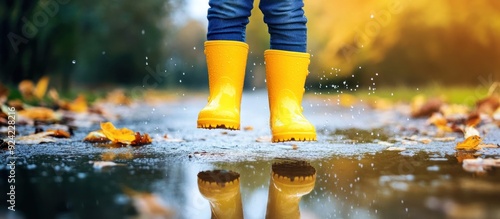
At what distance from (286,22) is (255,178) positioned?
88cm

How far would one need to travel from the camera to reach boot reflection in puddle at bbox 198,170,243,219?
4.77 ft

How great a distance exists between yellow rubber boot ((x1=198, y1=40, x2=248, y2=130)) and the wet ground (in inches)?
5.8

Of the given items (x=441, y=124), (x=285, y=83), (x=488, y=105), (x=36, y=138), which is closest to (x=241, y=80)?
(x=285, y=83)

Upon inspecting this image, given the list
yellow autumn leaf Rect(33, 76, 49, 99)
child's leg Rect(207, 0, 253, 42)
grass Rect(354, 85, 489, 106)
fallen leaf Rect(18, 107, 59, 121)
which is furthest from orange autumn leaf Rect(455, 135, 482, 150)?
yellow autumn leaf Rect(33, 76, 49, 99)

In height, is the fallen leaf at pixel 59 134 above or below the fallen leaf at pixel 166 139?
above

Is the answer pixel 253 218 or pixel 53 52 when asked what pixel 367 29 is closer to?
pixel 53 52

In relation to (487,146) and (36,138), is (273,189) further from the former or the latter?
(36,138)

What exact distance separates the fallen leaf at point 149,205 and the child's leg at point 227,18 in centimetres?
111

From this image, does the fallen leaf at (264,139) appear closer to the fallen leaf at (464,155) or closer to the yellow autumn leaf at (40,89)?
the fallen leaf at (464,155)

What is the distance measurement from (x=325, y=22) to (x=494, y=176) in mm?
7703

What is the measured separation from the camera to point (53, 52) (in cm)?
701

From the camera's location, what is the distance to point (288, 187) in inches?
68.7

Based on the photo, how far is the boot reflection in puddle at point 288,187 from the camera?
147cm

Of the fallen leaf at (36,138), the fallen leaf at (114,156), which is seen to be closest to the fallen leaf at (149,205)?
the fallen leaf at (114,156)
